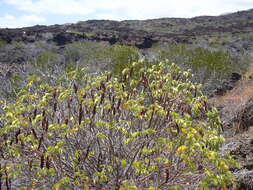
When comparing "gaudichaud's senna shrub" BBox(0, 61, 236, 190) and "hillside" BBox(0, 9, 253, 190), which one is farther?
"hillside" BBox(0, 9, 253, 190)

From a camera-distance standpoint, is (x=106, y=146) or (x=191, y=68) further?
(x=191, y=68)

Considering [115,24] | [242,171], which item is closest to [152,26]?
[115,24]

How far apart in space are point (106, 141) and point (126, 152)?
32 centimetres

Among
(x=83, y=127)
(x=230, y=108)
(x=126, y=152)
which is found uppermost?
(x=83, y=127)

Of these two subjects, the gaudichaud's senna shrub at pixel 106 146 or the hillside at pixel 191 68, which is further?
the hillside at pixel 191 68

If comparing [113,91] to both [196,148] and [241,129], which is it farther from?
[241,129]

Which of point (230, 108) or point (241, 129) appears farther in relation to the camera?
point (230, 108)

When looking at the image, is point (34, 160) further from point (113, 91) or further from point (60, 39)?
point (60, 39)

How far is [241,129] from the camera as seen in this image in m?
7.66

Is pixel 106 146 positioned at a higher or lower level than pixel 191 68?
higher

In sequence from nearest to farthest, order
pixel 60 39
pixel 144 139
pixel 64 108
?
Answer: pixel 144 139, pixel 64 108, pixel 60 39

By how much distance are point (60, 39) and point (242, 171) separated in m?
46.2

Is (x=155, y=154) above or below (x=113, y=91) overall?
below

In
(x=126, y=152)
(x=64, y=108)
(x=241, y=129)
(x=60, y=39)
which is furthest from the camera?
(x=60, y=39)
